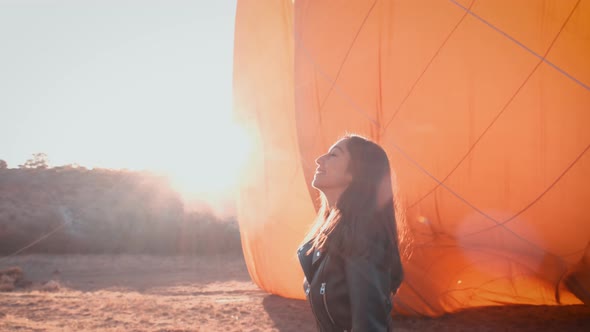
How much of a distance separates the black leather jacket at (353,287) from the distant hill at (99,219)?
1232cm

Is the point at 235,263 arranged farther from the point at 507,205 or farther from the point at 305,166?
the point at 507,205

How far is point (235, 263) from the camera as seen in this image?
1251 cm

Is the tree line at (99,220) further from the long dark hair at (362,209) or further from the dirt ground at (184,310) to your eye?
the long dark hair at (362,209)

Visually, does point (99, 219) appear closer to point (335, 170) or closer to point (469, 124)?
point (469, 124)

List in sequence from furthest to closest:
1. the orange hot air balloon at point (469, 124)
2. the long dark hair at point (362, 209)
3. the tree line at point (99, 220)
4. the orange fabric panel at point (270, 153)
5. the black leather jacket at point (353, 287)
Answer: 1. the tree line at point (99, 220)
2. the orange fabric panel at point (270, 153)
3. the orange hot air balloon at point (469, 124)
4. the long dark hair at point (362, 209)
5. the black leather jacket at point (353, 287)

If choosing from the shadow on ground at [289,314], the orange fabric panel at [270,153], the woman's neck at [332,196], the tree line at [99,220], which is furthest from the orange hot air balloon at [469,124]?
the tree line at [99,220]

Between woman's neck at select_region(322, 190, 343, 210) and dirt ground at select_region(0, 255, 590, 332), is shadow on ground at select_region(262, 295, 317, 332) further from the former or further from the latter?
woman's neck at select_region(322, 190, 343, 210)

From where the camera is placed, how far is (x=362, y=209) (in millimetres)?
1681

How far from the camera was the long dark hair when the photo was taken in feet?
5.28

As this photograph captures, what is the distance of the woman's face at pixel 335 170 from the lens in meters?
1.80

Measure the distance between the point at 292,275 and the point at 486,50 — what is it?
3706mm

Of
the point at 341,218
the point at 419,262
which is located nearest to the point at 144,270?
the point at 419,262

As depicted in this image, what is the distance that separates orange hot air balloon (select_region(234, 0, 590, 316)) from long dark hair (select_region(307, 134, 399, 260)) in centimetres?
121

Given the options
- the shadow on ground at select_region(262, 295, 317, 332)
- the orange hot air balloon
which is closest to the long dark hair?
the orange hot air balloon
